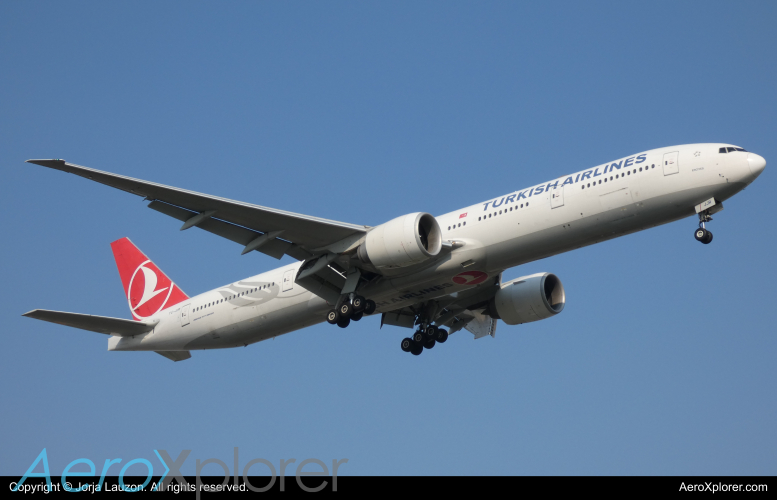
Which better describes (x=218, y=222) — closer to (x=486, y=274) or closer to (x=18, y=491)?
(x=486, y=274)

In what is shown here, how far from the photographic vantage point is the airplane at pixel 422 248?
2530cm

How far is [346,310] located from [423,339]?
5.68 meters

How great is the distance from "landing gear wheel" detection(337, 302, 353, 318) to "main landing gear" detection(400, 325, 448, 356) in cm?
555

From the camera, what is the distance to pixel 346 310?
28688 millimetres

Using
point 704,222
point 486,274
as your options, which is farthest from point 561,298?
point 704,222

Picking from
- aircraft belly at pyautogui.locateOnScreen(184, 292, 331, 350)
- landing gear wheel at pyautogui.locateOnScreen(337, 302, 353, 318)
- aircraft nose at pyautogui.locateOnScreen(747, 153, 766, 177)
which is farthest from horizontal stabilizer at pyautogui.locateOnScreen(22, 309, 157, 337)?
aircraft nose at pyautogui.locateOnScreen(747, 153, 766, 177)

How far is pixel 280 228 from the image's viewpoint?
Result: 27.9 metres

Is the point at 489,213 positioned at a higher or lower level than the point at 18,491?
higher

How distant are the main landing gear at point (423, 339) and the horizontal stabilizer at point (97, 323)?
1028 cm

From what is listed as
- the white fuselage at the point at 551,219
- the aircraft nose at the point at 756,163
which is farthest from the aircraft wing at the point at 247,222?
the aircraft nose at the point at 756,163

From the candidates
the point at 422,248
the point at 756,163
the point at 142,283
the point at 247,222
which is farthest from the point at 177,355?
the point at 756,163

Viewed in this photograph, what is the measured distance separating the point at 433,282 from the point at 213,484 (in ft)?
35.1

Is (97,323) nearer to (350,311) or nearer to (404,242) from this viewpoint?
(350,311)

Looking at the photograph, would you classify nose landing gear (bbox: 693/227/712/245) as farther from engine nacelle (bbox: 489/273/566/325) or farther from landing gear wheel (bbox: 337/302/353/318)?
landing gear wheel (bbox: 337/302/353/318)
